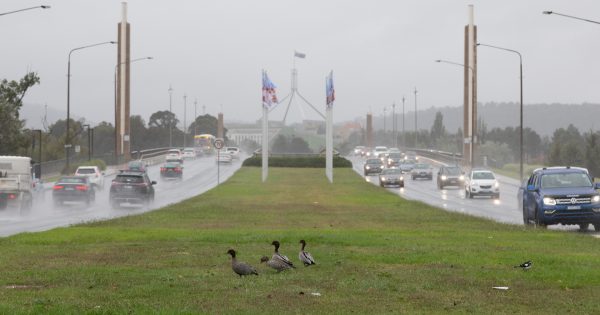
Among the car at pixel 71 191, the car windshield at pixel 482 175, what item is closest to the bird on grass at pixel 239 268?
the car at pixel 71 191

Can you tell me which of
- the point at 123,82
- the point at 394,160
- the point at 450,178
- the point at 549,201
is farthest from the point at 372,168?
the point at 549,201

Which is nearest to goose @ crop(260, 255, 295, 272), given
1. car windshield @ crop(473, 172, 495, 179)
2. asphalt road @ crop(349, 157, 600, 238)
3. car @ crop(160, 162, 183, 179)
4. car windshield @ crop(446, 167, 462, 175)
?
asphalt road @ crop(349, 157, 600, 238)

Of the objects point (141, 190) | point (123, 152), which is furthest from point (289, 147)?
point (141, 190)

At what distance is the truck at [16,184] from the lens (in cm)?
4312

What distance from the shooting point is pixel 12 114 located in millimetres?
82125

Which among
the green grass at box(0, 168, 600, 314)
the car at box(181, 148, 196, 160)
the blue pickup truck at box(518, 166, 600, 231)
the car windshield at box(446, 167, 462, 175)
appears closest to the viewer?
the green grass at box(0, 168, 600, 314)

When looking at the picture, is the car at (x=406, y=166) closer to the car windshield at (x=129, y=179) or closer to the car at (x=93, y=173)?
the car at (x=93, y=173)

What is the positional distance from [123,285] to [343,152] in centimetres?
16557

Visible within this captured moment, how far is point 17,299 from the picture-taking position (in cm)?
1234

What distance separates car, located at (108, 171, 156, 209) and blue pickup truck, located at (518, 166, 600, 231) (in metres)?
23.8

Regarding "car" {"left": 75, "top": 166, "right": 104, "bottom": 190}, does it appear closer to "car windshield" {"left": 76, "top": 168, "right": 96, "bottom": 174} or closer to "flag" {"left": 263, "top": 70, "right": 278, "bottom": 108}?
"car windshield" {"left": 76, "top": 168, "right": 96, "bottom": 174}

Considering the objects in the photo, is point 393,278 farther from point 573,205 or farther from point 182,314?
point 573,205

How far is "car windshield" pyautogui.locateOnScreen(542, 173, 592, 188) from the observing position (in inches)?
1177

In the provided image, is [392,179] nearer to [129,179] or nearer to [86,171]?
[86,171]
